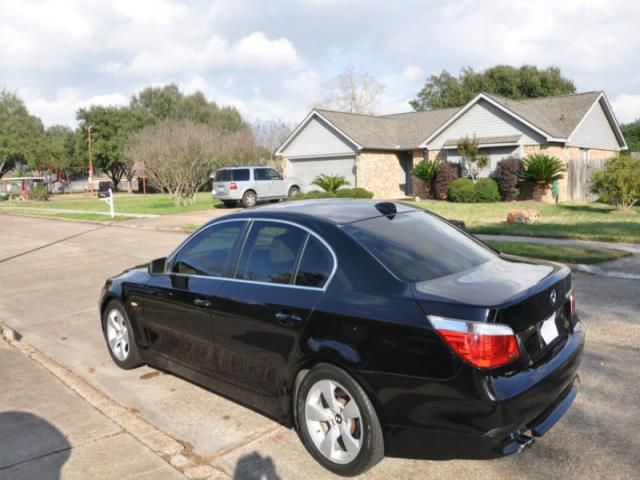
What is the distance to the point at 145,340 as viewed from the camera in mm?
5094

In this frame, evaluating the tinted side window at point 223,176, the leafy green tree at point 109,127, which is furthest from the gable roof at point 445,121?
the leafy green tree at point 109,127

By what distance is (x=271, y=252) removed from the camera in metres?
4.02

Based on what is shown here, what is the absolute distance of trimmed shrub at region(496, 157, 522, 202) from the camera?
2608 centimetres

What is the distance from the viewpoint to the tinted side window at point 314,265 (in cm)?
360

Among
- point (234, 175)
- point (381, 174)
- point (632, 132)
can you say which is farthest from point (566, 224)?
point (632, 132)

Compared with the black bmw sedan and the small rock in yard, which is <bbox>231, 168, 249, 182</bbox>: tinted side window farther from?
the black bmw sedan

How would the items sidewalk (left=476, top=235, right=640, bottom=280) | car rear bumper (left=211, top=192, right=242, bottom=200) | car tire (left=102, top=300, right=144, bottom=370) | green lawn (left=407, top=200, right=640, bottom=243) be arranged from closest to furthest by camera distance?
car tire (left=102, top=300, right=144, bottom=370) → sidewalk (left=476, top=235, right=640, bottom=280) → green lawn (left=407, top=200, right=640, bottom=243) → car rear bumper (left=211, top=192, right=242, bottom=200)

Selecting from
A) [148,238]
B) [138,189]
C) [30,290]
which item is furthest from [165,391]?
[138,189]

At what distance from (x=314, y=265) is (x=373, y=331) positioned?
70 centimetres

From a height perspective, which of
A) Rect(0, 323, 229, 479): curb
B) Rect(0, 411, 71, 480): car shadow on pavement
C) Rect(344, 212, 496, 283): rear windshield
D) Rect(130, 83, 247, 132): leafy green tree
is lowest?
Rect(0, 411, 71, 480): car shadow on pavement

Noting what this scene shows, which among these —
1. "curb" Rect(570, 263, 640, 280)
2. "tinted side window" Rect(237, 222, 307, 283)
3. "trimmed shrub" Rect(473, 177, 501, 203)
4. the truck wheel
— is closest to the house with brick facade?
"trimmed shrub" Rect(473, 177, 501, 203)

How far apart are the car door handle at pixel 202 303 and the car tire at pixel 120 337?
1241mm

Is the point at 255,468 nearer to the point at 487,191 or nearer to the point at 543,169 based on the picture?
the point at 543,169

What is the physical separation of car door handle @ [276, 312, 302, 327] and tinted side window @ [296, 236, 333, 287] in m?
0.22
